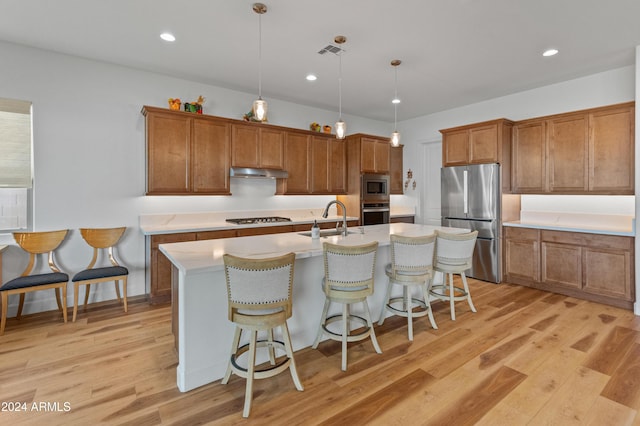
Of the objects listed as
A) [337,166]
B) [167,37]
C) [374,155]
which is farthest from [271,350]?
[374,155]

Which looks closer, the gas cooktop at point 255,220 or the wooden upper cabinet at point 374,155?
the gas cooktop at point 255,220

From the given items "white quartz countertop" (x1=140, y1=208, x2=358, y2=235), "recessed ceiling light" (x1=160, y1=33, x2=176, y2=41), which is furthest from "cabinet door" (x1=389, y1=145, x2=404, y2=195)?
"recessed ceiling light" (x1=160, y1=33, x2=176, y2=41)

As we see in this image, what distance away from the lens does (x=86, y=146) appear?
3.87 metres

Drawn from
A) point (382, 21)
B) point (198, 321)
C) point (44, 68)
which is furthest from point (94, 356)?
point (382, 21)

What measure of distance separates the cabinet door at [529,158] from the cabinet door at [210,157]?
4358mm

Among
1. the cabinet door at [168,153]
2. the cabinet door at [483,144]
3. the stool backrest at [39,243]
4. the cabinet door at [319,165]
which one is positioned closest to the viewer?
the stool backrest at [39,243]

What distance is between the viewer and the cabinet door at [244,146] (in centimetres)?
465

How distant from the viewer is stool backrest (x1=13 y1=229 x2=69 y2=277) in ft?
11.2

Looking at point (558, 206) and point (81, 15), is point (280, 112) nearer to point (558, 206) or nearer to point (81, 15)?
point (81, 15)

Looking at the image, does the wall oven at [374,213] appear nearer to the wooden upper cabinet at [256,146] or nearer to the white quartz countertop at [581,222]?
the wooden upper cabinet at [256,146]

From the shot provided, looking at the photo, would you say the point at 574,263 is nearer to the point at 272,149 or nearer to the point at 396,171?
the point at 396,171

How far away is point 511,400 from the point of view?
206 cm

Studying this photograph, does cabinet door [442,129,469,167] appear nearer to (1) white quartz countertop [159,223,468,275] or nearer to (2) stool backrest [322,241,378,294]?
(1) white quartz countertop [159,223,468,275]

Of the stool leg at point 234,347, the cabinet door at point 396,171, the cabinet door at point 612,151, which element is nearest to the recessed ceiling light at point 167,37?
the stool leg at point 234,347
